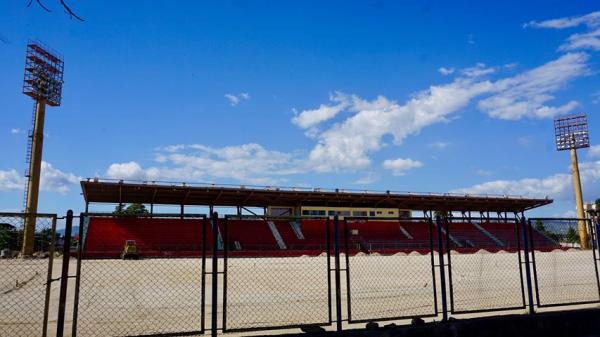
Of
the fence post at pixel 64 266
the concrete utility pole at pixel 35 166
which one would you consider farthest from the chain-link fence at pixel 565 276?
the concrete utility pole at pixel 35 166

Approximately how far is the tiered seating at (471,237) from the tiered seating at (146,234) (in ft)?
108

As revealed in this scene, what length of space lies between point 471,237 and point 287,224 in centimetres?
2458

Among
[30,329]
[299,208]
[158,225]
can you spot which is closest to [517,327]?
[30,329]

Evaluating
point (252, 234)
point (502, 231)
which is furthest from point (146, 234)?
point (502, 231)

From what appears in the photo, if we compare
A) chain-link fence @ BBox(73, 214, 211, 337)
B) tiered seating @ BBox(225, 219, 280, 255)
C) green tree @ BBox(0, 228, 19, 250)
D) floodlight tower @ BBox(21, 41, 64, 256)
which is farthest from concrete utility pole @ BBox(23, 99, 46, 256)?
green tree @ BBox(0, 228, 19, 250)

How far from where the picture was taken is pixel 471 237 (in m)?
59.2

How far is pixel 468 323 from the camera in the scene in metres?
7.20

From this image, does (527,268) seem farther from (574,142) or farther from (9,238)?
(574,142)

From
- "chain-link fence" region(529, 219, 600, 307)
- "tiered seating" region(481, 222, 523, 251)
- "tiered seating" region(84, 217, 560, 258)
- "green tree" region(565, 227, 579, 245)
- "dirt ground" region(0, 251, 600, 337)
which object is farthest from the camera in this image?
"tiered seating" region(481, 222, 523, 251)

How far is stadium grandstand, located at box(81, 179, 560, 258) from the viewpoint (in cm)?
4522

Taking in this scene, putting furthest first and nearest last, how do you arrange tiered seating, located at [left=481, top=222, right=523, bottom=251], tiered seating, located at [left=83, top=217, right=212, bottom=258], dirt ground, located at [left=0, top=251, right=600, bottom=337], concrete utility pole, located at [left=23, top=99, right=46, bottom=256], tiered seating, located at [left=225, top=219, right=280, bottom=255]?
tiered seating, located at [left=481, top=222, right=523, bottom=251]
concrete utility pole, located at [left=23, top=99, right=46, bottom=256]
tiered seating, located at [left=225, top=219, right=280, bottom=255]
tiered seating, located at [left=83, top=217, right=212, bottom=258]
dirt ground, located at [left=0, top=251, right=600, bottom=337]

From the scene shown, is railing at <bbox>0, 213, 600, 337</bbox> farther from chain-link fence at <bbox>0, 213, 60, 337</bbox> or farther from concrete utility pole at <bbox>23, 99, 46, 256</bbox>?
concrete utility pole at <bbox>23, 99, 46, 256</bbox>

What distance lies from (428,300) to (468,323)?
5222 mm

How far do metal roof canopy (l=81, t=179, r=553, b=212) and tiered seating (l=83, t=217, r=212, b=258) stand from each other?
4.40 meters
